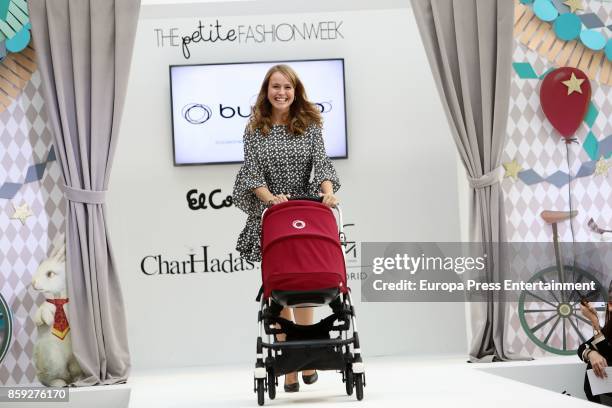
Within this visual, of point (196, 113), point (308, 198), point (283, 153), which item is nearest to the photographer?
point (308, 198)

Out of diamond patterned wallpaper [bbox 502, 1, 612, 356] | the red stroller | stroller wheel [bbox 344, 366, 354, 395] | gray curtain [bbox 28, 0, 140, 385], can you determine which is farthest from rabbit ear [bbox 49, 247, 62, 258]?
diamond patterned wallpaper [bbox 502, 1, 612, 356]

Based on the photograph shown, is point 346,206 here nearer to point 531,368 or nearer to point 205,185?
point 205,185

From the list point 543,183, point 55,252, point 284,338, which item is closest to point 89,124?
point 55,252

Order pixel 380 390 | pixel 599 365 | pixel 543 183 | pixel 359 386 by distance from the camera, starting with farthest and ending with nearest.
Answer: pixel 543 183, pixel 599 365, pixel 380 390, pixel 359 386

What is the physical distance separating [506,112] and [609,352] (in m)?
1.66

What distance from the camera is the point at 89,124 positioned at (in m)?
5.35

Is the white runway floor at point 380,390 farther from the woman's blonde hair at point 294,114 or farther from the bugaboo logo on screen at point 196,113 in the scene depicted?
the bugaboo logo on screen at point 196,113

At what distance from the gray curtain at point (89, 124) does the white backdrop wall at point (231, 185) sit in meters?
0.87

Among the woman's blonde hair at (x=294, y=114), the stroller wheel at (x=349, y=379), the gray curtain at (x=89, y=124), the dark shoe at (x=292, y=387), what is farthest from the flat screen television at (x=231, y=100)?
the stroller wheel at (x=349, y=379)

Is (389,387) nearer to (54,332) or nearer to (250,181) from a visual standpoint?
(250,181)

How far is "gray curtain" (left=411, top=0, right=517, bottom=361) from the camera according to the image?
553 centimetres

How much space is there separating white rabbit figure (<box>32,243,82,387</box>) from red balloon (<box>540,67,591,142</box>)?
3378 millimetres

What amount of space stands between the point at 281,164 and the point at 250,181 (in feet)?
0.60

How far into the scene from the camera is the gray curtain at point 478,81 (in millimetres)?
5531
